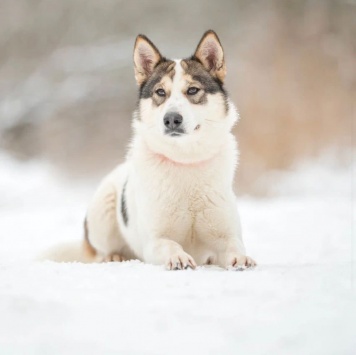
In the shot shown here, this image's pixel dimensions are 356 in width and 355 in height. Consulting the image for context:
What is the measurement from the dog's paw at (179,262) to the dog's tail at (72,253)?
1096mm

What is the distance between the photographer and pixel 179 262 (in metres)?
2.45

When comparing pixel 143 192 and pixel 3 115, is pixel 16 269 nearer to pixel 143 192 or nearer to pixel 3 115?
pixel 143 192

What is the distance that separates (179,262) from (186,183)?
54 cm

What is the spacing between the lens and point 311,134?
8148 mm

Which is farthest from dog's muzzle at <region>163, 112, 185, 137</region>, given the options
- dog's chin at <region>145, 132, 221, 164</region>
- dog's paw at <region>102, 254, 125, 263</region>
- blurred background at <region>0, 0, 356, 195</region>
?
blurred background at <region>0, 0, 356, 195</region>

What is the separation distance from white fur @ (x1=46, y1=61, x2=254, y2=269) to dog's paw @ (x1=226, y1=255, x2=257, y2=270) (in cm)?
11

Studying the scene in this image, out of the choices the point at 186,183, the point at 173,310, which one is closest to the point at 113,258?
the point at 186,183

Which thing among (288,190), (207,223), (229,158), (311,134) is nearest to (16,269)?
(207,223)

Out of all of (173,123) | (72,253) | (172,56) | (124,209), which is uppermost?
(172,56)

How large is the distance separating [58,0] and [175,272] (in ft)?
26.4

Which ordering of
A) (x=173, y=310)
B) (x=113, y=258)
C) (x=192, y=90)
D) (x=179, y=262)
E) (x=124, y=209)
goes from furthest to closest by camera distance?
(x=113, y=258) → (x=124, y=209) → (x=192, y=90) → (x=179, y=262) → (x=173, y=310)

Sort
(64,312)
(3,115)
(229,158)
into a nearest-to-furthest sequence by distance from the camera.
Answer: (64,312), (229,158), (3,115)

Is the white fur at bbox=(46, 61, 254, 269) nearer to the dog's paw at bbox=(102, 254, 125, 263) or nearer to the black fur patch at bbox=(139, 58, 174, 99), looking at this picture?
the black fur patch at bbox=(139, 58, 174, 99)

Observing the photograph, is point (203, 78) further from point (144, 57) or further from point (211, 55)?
point (144, 57)
